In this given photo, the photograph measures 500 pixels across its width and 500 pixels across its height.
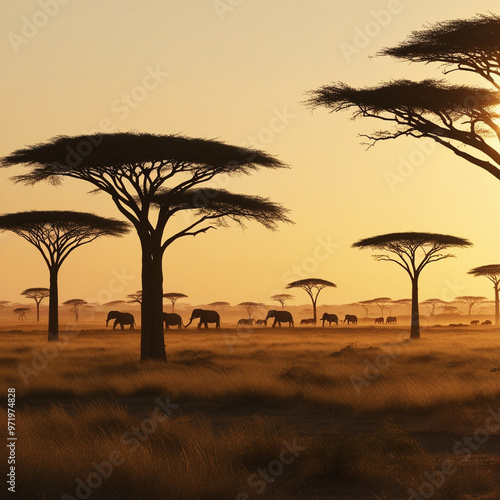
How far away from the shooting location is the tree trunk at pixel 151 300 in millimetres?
25750

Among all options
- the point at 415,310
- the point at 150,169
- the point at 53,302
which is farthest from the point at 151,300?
the point at 415,310

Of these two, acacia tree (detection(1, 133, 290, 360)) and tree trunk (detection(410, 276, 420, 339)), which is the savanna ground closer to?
acacia tree (detection(1, 133, 290, 360))

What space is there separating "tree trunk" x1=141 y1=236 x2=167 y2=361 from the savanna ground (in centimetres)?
259

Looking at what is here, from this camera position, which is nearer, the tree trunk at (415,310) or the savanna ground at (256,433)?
the savanna ground at (256,433)

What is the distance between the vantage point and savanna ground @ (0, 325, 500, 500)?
7.71 meters

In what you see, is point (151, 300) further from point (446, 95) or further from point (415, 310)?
point (415, 310)

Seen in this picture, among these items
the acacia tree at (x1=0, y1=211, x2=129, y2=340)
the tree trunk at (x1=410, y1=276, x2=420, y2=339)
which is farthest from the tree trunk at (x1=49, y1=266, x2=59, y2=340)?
the tree trunk at (x1=410, y1=276, x2=420, y2=339)

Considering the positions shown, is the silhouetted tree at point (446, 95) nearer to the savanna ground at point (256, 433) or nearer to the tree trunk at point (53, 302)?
the savanna ground at point (256, 433)

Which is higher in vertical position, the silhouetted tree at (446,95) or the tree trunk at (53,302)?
the silhouetted tree at (446,95)

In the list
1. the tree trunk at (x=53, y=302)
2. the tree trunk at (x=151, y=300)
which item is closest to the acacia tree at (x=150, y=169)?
the tree trunk at (x=151, y=300)

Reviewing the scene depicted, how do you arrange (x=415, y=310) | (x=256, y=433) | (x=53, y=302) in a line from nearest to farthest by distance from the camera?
1. (x=256, y=433)
2. (x=53, y=302)
3. (x=415, y=310)

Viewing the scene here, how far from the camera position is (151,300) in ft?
85.0

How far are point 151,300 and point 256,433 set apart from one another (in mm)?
16314

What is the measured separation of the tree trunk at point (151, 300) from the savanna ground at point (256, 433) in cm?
259
